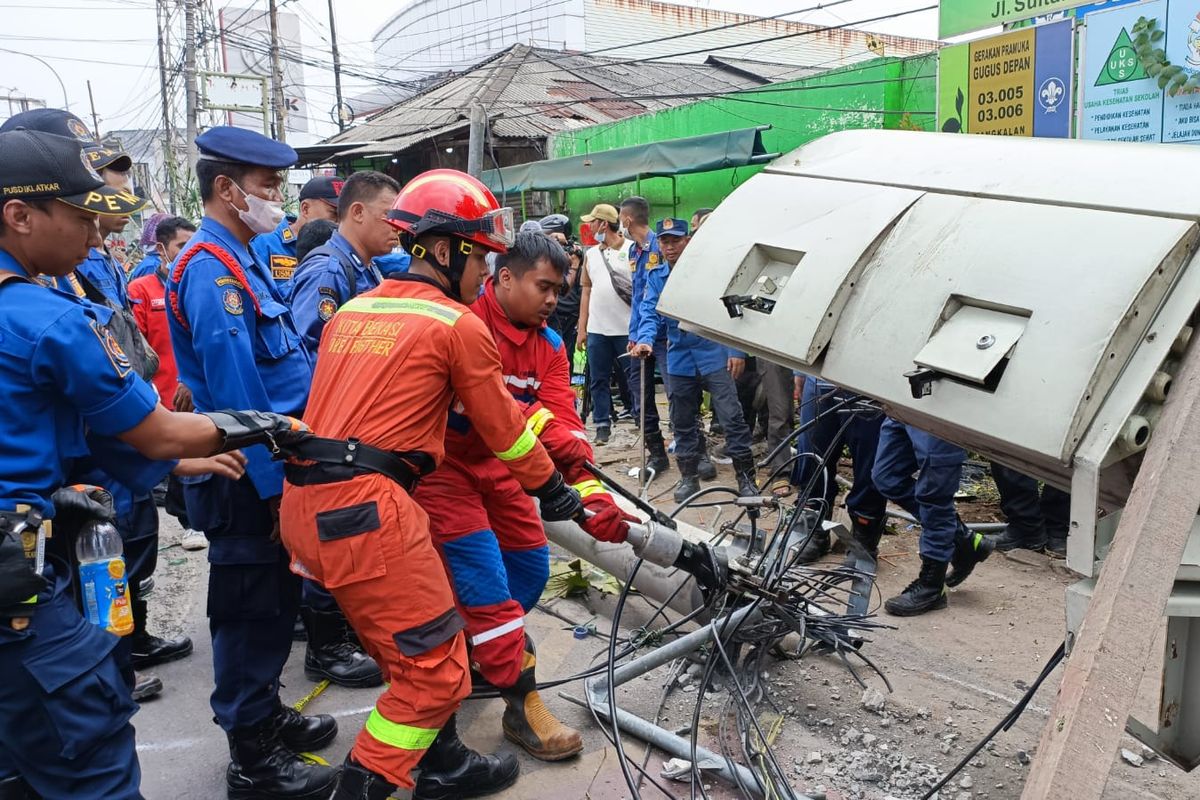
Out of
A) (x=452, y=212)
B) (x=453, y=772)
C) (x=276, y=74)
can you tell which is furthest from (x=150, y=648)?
(x=276, y=74)

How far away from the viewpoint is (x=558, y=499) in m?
2.70

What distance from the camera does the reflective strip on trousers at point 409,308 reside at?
2492 millimetres

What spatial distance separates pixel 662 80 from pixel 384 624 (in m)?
20.0

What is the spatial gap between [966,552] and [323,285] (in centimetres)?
326

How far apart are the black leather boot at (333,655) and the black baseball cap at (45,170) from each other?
220 cm

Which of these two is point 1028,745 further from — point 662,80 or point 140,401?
point 662,80

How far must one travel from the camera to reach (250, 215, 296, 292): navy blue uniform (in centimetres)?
400

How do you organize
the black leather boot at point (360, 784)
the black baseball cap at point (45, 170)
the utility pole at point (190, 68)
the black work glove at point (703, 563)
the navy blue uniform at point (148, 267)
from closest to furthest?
the black baseball cap at point (45, 170), the black leather boot at point (360, 784), the black work glove at point (703, 563), the navy blue uniform at point (148, 267), the utility pole at point (190, 68)

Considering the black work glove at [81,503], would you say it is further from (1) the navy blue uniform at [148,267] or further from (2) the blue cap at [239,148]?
(1) the navy blue uniform at [148,267]

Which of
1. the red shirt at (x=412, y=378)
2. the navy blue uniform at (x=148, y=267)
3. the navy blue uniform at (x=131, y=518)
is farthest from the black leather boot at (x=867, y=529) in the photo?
the navy blue uniform at (x=148, y=267)

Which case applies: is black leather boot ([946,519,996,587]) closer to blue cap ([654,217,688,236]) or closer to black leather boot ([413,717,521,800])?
black leather boot ([413,717,521,800])

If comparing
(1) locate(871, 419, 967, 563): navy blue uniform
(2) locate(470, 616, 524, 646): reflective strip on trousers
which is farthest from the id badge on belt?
(1) locate(871, 419, 967, 563): navy blue uniform

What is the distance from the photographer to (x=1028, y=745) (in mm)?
3035

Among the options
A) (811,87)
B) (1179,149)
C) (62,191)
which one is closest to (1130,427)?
(1179,149)
